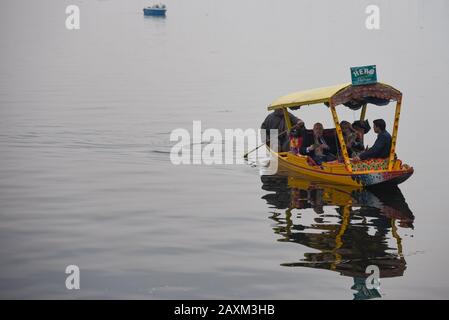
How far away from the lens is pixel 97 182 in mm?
27109

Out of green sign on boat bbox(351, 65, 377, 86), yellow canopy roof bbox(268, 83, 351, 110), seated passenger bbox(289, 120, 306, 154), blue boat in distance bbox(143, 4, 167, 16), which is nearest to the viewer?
green sign on boat bbox(351, 65, 377, 86)

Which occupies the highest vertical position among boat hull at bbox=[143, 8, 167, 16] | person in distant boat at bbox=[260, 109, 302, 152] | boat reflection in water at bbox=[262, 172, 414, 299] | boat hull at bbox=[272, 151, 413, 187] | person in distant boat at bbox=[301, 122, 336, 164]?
boat hull at bbox=[143, 8, 167, 16]

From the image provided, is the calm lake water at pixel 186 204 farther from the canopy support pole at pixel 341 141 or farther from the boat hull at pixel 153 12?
the boat hull at pixel 153 12

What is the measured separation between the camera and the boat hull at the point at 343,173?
24875 millimetres

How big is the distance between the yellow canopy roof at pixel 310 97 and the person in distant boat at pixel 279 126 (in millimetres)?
457

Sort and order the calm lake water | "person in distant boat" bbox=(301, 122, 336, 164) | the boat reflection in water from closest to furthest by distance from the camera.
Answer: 1. the calm lake water
2. the boat reflection in water
3. "person in distant boat" bbox=(301, 122, 336, 164)

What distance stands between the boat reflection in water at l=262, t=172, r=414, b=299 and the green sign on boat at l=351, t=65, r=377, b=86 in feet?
11.4

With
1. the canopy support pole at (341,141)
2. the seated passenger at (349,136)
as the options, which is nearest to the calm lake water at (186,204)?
the canopy support pole at (341,141)

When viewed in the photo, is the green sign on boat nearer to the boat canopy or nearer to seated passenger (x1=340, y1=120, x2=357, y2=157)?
the boat canopy

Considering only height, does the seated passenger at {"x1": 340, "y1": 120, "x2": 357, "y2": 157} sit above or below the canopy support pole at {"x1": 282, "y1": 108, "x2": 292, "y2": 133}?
below

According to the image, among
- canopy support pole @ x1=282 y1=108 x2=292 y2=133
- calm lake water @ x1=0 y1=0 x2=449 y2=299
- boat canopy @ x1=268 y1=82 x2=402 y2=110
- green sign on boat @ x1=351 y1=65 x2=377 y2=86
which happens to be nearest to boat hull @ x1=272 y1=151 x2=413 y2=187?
calm lake water @ x1=0 y1=0 x2=449 y2=299

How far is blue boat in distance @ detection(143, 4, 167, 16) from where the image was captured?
142250 millimetres

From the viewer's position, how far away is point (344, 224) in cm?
2167
